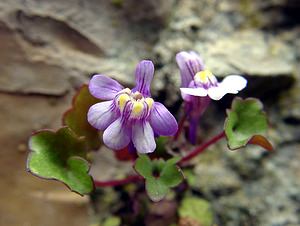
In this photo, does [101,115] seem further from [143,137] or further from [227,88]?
[227,88]

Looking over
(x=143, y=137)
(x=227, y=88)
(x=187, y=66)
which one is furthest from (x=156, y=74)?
(x=143, y=137)

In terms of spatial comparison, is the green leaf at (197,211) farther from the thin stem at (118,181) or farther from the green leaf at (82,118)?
the green leaf at (82,118)

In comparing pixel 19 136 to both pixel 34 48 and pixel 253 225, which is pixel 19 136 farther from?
pixel 253 225

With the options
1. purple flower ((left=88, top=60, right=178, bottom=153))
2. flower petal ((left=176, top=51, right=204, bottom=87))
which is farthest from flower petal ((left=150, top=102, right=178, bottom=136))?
flower petal ((left=176, top=51, right=204, bottom=87))

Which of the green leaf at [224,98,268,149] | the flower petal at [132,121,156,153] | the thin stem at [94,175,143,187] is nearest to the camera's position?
the flower petal at [132,121,156,153]

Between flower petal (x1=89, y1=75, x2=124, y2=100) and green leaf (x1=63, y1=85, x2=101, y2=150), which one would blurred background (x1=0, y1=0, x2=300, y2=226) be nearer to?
green leaf (x1=63, y1=85, x2=101, y2=150)

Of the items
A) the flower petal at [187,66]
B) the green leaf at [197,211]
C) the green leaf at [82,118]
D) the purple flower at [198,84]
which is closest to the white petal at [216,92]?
the purple flower at [198,84]
